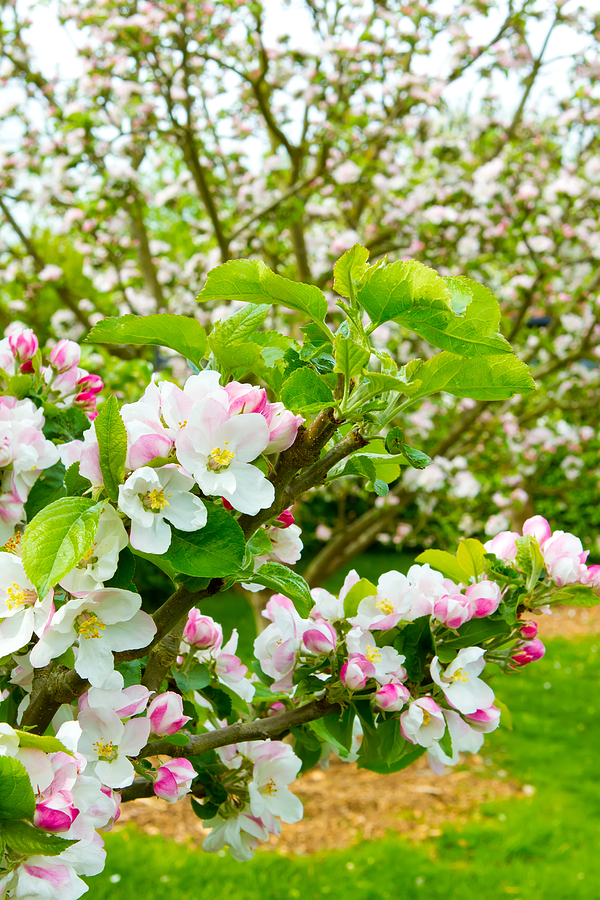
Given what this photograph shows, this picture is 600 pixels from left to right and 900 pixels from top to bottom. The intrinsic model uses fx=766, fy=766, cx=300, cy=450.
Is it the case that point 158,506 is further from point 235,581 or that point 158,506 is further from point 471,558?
point 471,558

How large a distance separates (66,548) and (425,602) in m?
0.58

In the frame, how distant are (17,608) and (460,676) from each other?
610mm

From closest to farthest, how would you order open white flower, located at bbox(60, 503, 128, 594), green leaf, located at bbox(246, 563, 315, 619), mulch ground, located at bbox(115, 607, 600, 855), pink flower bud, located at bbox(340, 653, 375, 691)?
open white flower, located at bbox(60, 503, 128, 594) < green leaf, located at bbox(246, 563, 315, 619) < pink flower bud, located at bbox(340, 653, 375, 691) < mulch ground, located at bbox(115, 607, 600, 855)

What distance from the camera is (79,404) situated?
55.1 inches

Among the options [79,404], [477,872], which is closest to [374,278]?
[79,404]

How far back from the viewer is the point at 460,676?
42.6 inches

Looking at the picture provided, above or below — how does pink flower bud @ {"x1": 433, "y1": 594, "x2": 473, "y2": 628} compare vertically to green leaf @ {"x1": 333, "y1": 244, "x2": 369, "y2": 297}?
below

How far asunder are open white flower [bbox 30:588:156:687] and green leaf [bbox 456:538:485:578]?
0.58 m

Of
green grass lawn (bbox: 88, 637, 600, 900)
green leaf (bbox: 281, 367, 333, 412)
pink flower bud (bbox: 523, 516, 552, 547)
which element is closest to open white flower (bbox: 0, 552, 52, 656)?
green leaf (bbox: 281, 367, 333, 412)

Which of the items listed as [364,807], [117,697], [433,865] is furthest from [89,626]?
[364,807]

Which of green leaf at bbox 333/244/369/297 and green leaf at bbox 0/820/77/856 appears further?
green leaf at bbox 333/244/369/297

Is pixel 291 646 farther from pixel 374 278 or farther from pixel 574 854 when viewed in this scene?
pixel 574 854

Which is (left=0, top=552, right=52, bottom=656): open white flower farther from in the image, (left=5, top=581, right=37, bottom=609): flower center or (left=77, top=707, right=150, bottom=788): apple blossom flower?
(left=77, top=707, right=150, bottom=788): apple blossom flower

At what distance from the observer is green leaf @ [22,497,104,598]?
2.24ft
